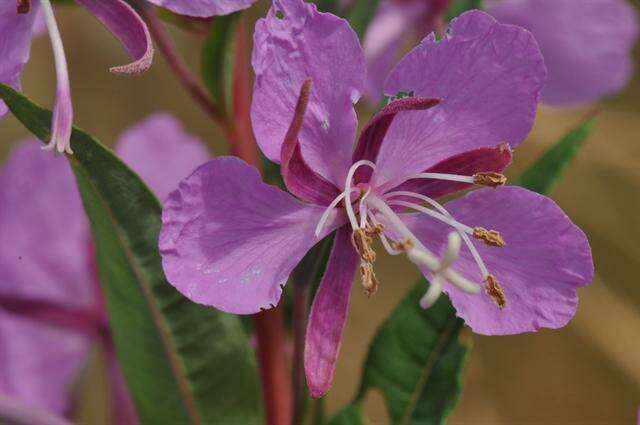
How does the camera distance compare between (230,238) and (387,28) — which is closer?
(230,238)

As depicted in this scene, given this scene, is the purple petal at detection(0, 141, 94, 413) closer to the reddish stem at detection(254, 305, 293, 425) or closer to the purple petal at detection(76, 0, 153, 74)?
the reddish stem at detection(254, 305, 293, 425)

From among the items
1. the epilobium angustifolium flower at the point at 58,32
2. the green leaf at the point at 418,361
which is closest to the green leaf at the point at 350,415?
the green leaf at the point at 418,361

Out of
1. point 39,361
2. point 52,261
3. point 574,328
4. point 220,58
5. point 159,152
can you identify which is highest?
point 220,58

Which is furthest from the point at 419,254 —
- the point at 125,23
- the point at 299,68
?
the point at 125,23

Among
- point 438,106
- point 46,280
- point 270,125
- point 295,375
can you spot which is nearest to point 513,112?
point 438,106

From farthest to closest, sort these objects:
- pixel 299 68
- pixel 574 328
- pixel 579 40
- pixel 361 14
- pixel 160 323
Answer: pixel 574 328 → pixel 579 40 → pixel 361 14 → pixel 160 323 → pixel 299 68

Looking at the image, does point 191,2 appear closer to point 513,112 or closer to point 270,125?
point 270,125

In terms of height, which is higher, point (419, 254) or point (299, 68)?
point (299, 68)

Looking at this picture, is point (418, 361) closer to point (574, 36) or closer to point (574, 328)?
point (574, 36)
